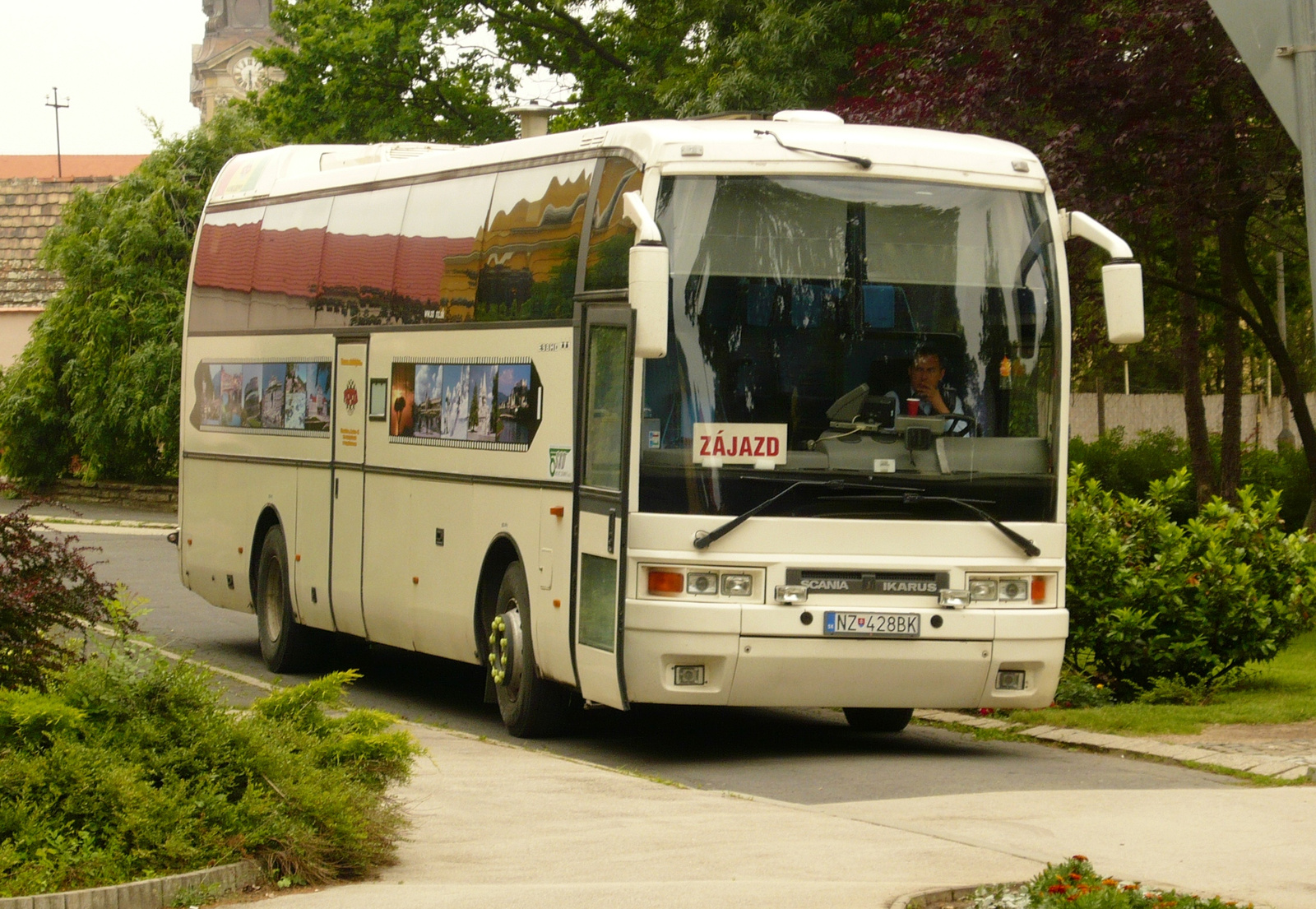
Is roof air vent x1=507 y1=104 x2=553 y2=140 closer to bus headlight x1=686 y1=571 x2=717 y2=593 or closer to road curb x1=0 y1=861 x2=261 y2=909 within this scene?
bus headlight x1=686 y1=571 x2=717 y2=593

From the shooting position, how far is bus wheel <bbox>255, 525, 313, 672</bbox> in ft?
53.5

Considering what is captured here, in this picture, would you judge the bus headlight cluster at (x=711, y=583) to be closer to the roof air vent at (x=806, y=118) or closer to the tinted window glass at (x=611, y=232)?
the tinted window glass at (x=611, y=232)

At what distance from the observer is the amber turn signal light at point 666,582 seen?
10.9 metres

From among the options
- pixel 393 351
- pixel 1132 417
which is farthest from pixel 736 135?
pixel 1132 417

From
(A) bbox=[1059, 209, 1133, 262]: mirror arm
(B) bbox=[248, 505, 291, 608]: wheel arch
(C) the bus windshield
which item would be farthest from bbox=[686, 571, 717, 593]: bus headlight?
(B) bbox=[248, 505, 291, 608]: wheel arch

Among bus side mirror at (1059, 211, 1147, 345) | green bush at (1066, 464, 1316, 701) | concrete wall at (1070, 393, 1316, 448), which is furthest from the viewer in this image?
concrete wall at (1070, 393, 1316, 448)

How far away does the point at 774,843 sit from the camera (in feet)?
27.3

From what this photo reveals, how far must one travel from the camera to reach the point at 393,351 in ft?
47.4

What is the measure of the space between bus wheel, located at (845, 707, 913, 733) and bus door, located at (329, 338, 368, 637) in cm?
378

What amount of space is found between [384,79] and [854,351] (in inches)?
1265

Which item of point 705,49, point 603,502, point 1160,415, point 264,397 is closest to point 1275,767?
point 603,502

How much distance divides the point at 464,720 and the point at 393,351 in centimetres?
269

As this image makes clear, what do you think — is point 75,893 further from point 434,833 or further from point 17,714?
point 434,833

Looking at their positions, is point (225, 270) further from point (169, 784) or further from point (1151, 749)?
point (169, 784)
